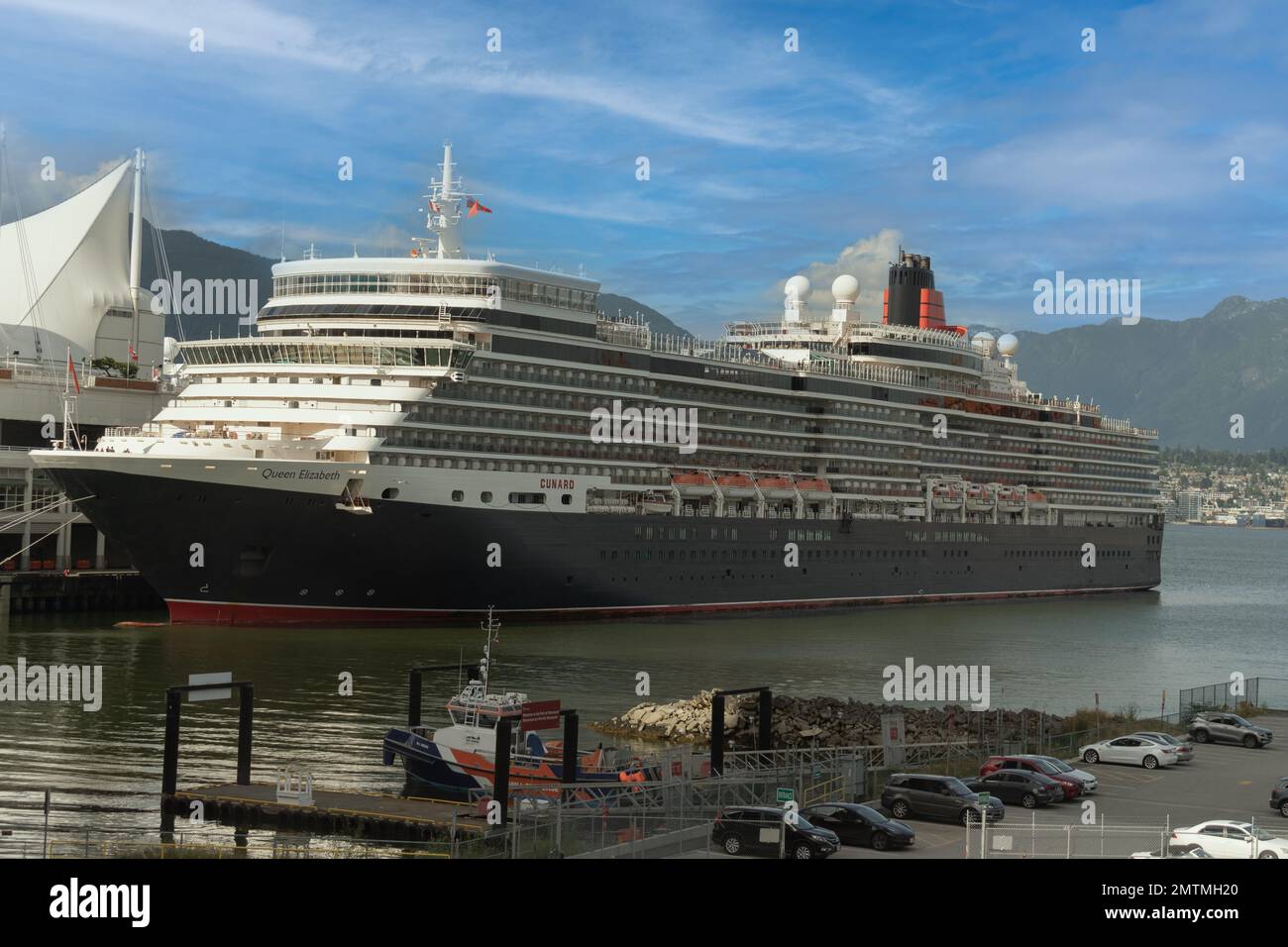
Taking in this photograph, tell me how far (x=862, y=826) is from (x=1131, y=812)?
6.16 metres

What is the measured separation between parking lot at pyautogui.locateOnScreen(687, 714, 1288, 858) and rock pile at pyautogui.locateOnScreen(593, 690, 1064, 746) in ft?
14.6

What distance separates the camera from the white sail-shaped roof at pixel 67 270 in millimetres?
82500

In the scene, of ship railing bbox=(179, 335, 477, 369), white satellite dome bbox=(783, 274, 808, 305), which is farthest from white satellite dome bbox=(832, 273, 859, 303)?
ship railing bbox=(179, 335, 477, 369)

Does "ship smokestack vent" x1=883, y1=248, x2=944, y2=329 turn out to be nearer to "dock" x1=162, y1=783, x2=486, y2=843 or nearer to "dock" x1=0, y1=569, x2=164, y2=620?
"dock" x1=0, y1=569, x2=164, y2=620

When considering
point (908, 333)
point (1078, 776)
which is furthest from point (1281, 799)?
point (908, 333)

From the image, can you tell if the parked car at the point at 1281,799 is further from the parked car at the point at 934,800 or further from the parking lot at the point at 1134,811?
the parked car at the point at 934,800

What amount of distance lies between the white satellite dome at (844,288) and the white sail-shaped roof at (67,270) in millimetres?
40970

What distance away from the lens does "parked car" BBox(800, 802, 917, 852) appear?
21.8m

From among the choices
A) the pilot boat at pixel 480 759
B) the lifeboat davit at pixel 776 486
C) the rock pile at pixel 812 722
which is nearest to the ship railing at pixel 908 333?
the lifeboat davit at pixel 776 486

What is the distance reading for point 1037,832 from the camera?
22.0 metres

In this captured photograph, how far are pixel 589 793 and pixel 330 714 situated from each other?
34.7 ft

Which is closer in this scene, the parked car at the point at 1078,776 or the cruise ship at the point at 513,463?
the parked car at the point at 1078,776

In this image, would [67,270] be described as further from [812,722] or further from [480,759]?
[480,759]
